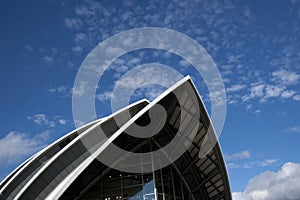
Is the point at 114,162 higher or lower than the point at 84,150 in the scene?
higher

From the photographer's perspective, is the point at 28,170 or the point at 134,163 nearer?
the point at 28,170

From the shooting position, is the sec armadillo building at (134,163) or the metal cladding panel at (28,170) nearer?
the sec armadillo building at (134,163)

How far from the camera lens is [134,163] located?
92.2 feet

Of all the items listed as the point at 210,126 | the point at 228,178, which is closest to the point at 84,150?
the point at 210,126

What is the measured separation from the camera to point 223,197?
37344 millimetres

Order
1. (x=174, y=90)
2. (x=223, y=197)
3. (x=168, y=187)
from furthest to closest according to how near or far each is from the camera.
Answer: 1. (x=223, y=197)
2. (x=168, y=187)
3. (x=174, y=90)

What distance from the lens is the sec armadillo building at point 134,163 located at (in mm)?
19719

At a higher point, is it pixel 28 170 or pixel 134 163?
pixel 134 163

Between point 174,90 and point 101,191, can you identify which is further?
point 101,191

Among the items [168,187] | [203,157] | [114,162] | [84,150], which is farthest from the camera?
[203,157]

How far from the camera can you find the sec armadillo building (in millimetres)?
19719

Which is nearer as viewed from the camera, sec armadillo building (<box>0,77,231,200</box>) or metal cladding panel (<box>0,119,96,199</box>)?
sec armadillo building (<box>0,77,231,200</box>)

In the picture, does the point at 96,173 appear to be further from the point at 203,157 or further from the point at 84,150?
the point at 203,157

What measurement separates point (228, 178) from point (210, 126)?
27.0 feet
